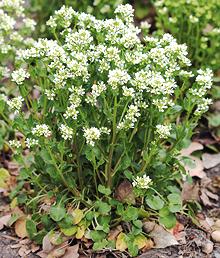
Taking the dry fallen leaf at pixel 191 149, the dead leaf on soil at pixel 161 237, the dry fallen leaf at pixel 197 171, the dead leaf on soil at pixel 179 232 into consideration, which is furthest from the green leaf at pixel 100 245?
the dry fallen leaf at pixel 191 149

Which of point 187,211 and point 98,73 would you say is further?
point 187,211

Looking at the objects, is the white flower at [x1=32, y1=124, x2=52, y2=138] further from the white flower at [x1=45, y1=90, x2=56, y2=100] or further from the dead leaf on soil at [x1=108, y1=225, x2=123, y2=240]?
the dead leaf on soil at [x1=108, y1=225, x2=123, y2=240]

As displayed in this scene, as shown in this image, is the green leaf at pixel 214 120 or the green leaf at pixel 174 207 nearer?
the green leaf at pixel 174 207

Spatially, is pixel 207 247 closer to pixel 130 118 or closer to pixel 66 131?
pixel 130 118

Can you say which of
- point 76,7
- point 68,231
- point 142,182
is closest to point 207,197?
point 142,182

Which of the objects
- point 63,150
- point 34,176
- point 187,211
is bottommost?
point 187,211

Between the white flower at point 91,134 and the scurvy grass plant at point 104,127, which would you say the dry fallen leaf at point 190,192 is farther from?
the white flower at point 91,134

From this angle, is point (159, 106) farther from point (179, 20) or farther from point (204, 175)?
point (179, 20)

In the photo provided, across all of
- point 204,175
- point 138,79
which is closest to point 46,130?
point 138,79
